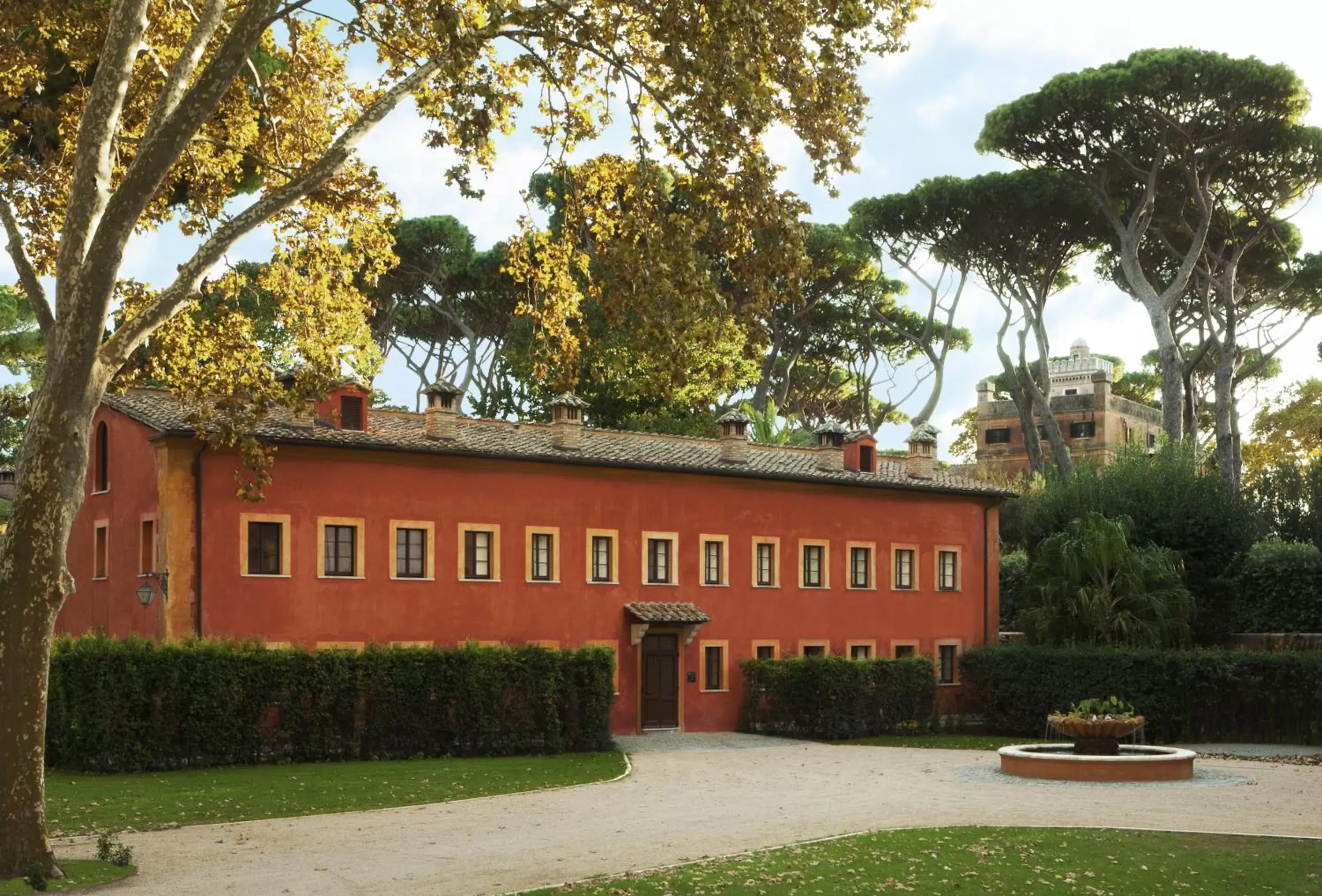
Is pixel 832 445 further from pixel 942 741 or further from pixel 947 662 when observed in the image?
pixel 942 741

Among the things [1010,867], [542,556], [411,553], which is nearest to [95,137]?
[1010,867]

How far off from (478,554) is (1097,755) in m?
13.5

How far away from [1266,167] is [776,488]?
20145 mm

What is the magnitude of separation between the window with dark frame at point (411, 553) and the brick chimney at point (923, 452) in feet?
48.4

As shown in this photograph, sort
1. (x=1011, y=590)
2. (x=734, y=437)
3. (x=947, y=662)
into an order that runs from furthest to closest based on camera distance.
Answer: (x=1011, y=590) < (x=947, y=662) < (x=734, y=437)

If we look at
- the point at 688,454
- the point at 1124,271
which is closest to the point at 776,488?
the point at 688,454

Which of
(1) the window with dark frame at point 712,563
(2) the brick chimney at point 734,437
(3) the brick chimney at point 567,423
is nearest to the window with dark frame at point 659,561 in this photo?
(1) the window with dark frame at point 712,563

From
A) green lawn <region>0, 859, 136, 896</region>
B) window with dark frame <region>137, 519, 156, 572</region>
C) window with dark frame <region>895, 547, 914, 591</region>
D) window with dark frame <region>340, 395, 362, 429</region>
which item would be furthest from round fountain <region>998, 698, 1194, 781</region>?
window with dark frame <region>137, 519, 156, 572</region>

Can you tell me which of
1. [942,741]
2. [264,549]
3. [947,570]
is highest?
[264,549]

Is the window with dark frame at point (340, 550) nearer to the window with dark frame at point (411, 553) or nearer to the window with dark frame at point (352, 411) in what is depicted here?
the window with dark frame at point (411, 553)

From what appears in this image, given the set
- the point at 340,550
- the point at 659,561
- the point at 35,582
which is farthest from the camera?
the point at 659,561

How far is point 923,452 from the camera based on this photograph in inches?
1612

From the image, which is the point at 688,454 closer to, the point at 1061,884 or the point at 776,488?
the point at 776,488

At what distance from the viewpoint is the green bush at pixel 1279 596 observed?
1551 inches
